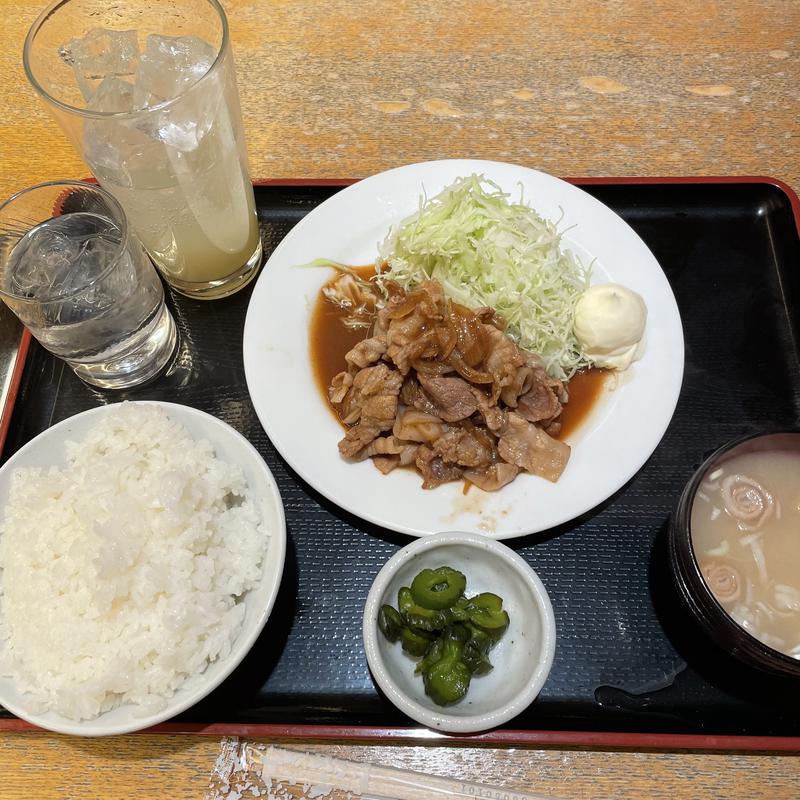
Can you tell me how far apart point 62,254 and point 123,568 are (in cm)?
130

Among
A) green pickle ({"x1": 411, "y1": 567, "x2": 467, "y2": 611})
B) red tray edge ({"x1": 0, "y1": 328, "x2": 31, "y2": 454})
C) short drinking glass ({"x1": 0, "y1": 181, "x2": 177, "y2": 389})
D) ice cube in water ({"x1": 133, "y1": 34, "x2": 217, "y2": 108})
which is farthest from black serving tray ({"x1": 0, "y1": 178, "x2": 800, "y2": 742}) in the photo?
ice cube in water ({"x1": 133, "y1": 34, "x2": 217, "y2": 108})

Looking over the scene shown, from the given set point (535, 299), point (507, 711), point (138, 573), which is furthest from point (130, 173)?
point (507, 711)

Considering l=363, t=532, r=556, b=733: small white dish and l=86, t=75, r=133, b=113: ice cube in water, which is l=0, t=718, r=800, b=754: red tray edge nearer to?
l=363, t=532, r=556, b=733: small white dish

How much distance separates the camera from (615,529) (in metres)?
2.15

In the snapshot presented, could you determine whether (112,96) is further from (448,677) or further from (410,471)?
(448,677)

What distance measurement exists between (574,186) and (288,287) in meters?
1.28

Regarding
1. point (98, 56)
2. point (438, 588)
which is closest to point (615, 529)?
point (438, 588)

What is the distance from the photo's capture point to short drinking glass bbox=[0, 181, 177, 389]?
2139mm

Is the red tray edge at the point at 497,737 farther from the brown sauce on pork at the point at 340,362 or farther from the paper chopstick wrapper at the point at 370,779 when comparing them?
the brown sauce on pork at the point at 340,362

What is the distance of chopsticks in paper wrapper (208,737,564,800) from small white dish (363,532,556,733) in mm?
300

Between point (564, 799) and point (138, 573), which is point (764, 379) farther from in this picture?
point (138, 573)

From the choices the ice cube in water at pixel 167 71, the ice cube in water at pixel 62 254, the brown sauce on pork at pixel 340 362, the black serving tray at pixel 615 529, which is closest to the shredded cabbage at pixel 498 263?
the brown sauce on pork at pixel 340 362

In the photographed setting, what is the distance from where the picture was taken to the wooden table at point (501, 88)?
9.77ft

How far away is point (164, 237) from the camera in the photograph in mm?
2312
